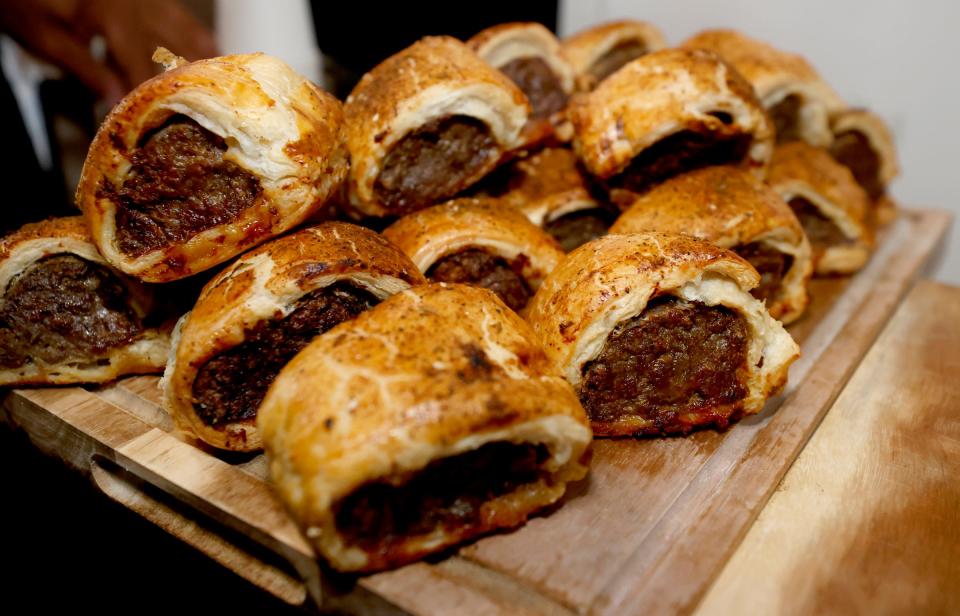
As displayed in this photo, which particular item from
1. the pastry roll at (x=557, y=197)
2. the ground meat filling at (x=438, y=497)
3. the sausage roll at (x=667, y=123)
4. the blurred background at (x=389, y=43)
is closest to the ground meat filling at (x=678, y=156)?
the sausage roll at (x=667, y=123)

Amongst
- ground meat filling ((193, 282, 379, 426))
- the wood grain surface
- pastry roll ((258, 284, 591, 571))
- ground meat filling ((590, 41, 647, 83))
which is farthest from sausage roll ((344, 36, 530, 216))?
the wood grain surface

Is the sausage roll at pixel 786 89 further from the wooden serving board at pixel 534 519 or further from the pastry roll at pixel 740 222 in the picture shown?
the wooden serving board at pixel 534 519

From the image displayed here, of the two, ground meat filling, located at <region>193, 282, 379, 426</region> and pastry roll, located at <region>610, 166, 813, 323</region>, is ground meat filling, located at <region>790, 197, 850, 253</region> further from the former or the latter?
ground meat filling, located at <region>193, 282, 379, 426</region>

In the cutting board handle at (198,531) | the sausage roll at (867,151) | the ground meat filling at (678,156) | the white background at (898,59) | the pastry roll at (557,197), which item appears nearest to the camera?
the cutting board handle at (198,531)

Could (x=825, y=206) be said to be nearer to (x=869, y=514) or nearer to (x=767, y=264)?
(x=767, y=264)

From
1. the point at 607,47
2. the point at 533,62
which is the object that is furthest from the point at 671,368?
the point at 607,47

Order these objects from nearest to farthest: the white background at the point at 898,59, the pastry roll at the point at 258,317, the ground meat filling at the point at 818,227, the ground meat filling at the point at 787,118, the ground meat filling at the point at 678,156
→ the pastry roll at the point at 258,317 < the ground meat filling at the point at 678,156 < the ground meat filling at the point at 818,227 < the ground meat filling at the point at 787,118 < the white background at the point at 898,59

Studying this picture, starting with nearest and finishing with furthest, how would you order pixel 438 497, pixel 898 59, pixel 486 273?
pixel 438 497 → pixel 486 273 → pixel 898 59
